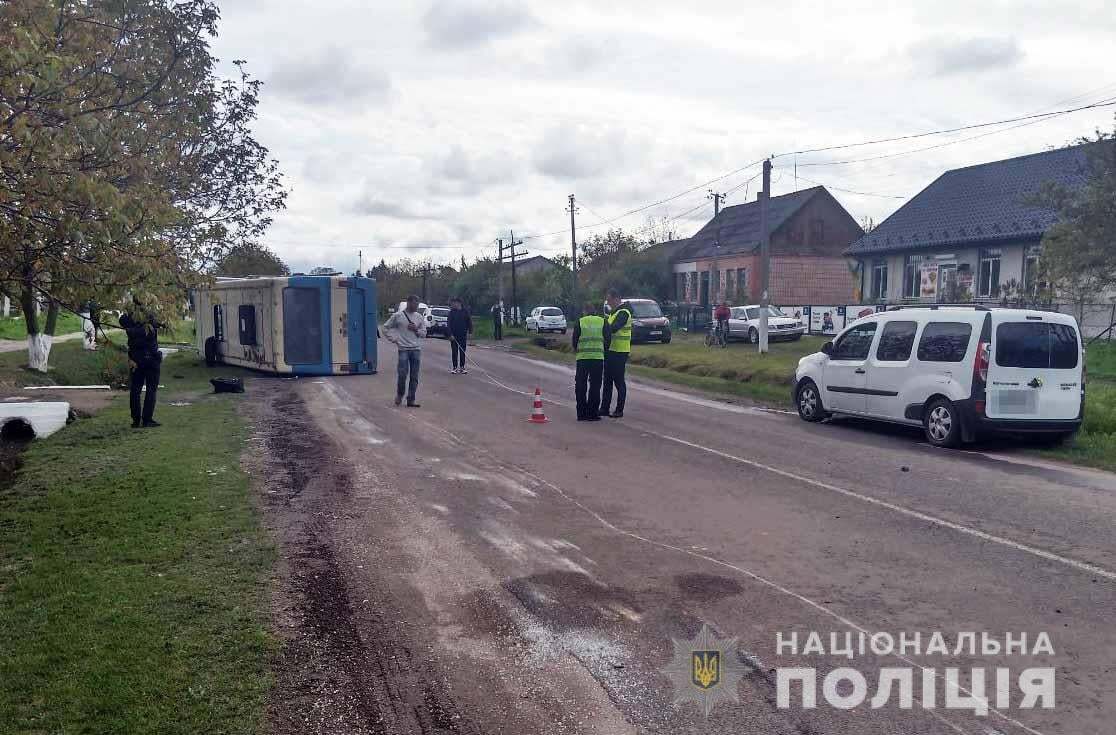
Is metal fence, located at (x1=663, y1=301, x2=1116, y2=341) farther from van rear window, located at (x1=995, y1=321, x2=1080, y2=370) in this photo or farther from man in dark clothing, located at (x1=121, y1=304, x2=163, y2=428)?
man in dark clothing, located at (x1=121, y1=304, x2=163, y2=428)

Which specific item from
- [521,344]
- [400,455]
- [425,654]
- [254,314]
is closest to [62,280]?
[425,654]

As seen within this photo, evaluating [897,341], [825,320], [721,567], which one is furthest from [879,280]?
[721,567]

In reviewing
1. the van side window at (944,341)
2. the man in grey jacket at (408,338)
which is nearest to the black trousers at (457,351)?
the man in grey jacket at (408,338)

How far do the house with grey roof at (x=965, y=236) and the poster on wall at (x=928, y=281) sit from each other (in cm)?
4

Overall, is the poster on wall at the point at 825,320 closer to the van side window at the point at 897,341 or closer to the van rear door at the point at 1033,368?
the van side window at the point at 897,341

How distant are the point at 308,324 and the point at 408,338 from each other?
280 inches

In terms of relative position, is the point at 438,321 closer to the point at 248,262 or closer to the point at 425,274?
the point at 248,262

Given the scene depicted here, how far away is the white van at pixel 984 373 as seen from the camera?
36.3 ft

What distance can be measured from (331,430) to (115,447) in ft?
9.21

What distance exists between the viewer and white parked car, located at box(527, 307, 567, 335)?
46.3 m

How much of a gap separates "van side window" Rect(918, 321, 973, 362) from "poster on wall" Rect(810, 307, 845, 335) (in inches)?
827

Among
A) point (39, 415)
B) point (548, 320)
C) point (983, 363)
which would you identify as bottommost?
point (39, 415)

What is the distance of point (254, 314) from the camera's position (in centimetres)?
2194

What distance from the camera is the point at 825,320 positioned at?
33.6m
